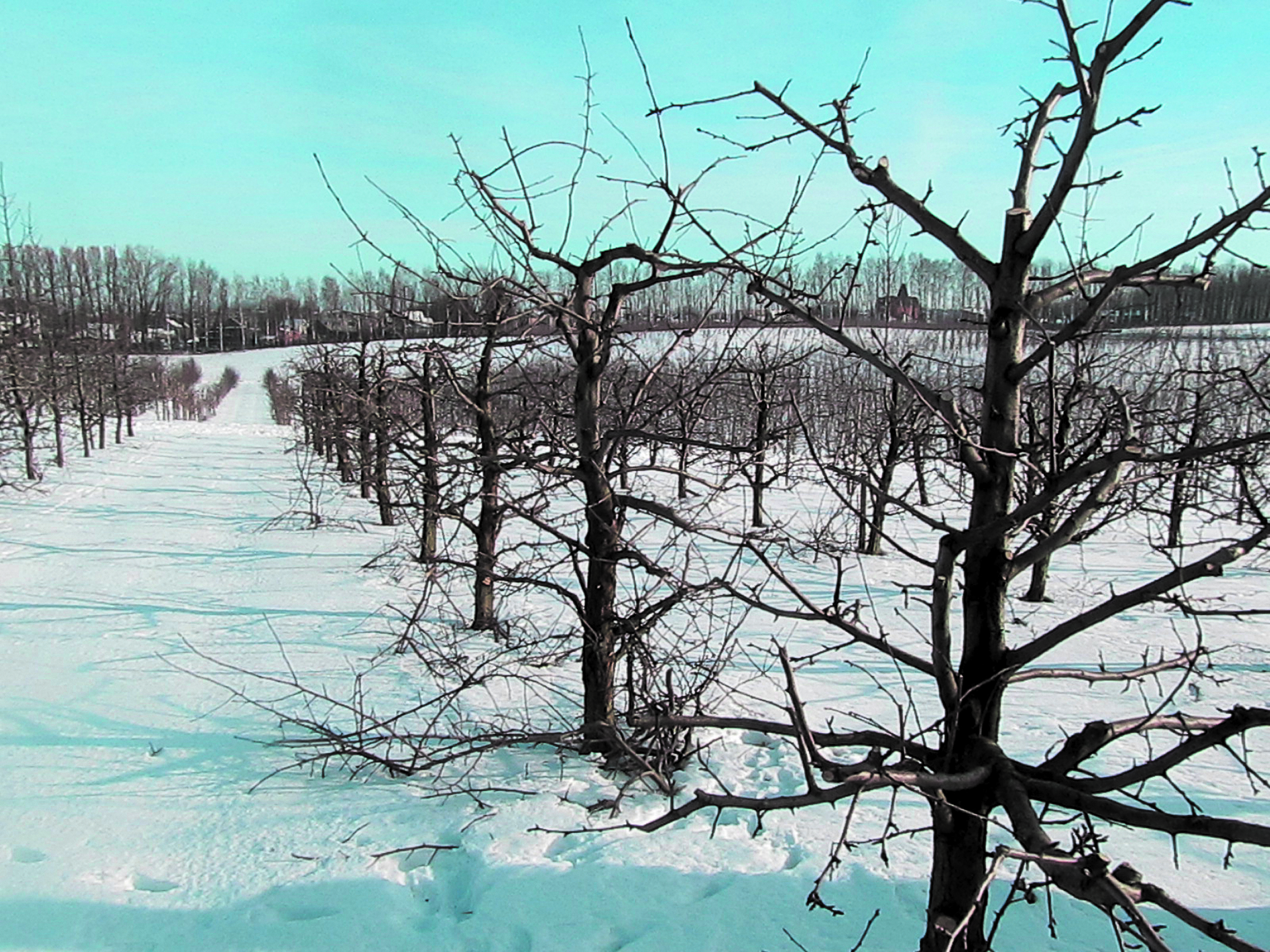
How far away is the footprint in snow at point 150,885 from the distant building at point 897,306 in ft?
15.6

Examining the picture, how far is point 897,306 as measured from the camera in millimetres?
3482

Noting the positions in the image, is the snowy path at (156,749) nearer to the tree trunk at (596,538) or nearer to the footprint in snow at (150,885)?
the footprint in snow at (150,885)

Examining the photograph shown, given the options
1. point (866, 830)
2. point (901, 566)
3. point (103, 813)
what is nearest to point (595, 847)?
point (866, 830)

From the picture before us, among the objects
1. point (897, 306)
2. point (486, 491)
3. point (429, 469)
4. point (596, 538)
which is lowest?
point (596, 538)

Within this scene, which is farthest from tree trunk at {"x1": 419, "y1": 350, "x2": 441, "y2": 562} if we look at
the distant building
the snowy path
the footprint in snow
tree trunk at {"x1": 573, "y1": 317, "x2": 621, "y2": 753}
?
the distant building

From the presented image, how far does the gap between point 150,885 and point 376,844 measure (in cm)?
122

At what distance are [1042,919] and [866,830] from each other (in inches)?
46.8

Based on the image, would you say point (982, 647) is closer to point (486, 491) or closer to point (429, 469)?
point (429, 469)

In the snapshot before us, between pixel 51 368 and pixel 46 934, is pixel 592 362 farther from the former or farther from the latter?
pixel 51 368

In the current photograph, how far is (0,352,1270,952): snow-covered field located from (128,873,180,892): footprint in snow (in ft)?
0.04

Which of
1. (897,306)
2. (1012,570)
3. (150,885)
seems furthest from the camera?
(150,885)

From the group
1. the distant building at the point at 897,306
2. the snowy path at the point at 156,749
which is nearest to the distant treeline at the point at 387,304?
the distant building at the point at 897,306

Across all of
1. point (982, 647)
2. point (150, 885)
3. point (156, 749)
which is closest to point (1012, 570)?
point (982, 647)

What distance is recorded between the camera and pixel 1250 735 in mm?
7871
